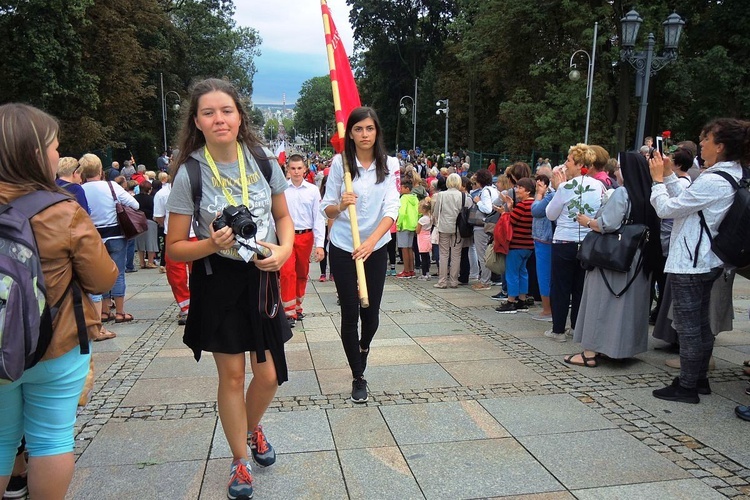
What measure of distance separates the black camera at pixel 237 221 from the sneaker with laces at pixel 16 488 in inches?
70.7

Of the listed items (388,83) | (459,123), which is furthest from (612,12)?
(388,83)

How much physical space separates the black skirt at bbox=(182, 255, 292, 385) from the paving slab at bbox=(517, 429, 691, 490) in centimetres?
177

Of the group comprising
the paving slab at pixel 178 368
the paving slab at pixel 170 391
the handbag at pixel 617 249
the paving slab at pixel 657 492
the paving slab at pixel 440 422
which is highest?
the handbag at pixel 617 249

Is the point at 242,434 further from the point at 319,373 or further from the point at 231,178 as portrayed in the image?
the point at 319,373

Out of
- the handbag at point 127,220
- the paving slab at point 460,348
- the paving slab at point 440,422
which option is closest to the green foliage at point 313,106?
the handbag at point 127,220

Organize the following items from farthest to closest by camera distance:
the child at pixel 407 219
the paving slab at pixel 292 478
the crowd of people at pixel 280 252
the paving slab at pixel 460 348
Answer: the child at pixel 407 219 < the paving slab at pixel 460 348 < the paving slab at pixel 292 478 < the crowd of people at pixel 280 252

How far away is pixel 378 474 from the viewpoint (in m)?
3.33

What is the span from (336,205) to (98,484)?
2.21 m

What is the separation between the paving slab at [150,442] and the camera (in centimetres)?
351

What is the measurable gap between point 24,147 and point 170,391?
2.92 m

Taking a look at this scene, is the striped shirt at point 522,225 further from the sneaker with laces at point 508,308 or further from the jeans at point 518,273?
the sneaker with laces at point 508,308

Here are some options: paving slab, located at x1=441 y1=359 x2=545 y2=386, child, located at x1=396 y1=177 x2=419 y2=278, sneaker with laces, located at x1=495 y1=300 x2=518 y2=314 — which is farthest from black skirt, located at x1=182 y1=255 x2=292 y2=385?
child, located at x1=396 y1=177 x2=419 y2=278

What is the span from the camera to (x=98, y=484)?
10.6ft

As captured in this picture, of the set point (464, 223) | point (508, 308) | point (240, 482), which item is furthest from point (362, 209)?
point (464, 223)
